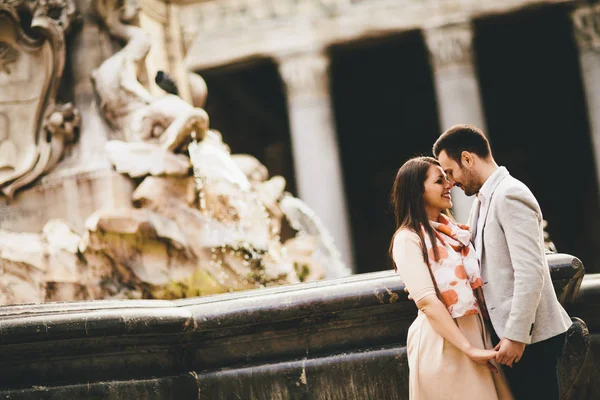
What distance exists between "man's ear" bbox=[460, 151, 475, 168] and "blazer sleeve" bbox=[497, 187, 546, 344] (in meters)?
0.23

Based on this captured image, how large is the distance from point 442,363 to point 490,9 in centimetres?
1752

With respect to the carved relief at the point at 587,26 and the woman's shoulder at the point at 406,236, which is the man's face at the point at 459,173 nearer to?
the woman's shoulder at the point at 406,236

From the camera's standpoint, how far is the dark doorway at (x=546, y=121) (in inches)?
888

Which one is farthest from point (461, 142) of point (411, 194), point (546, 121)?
point (546, 121)

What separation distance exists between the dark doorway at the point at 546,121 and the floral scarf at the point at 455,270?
1882 cm

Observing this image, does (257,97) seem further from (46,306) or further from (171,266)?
(46,306)

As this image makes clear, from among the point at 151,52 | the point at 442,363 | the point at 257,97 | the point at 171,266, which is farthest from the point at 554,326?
the point at 257,97

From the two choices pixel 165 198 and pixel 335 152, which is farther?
pixel 335 152

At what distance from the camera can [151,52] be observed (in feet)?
25.0

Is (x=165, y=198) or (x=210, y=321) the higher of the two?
(x=165, y=198)

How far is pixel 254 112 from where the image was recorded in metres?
25.8

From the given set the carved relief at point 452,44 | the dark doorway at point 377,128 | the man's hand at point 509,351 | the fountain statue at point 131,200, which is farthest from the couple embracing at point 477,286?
the dark doorway at point 377,128

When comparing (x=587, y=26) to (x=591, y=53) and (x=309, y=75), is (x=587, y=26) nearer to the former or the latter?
(x=591, y=53)

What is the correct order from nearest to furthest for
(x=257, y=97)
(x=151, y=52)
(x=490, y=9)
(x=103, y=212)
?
(x=103, y=212) < (x=151, y=52) < (x=490, y=9) < (x=257, y=97)
